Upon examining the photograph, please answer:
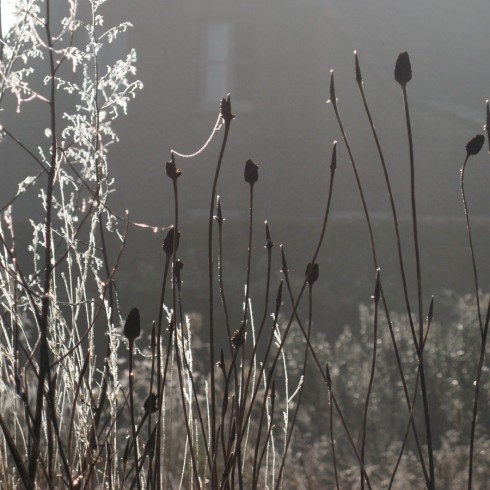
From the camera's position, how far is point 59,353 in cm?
169

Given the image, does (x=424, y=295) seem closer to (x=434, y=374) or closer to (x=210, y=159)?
(x=434, y=374)

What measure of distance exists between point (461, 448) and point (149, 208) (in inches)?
471

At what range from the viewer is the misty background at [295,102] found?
14172 mm

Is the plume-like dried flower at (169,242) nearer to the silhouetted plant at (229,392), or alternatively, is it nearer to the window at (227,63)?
the silhouetted plant at (229,392)

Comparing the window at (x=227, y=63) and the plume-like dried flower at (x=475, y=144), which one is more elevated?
the window at (x=227, y=63)

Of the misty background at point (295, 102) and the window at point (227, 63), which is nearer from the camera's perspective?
the misty background at point (295, 102)

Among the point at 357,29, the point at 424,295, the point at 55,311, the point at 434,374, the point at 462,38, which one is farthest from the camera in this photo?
the point at 462,38

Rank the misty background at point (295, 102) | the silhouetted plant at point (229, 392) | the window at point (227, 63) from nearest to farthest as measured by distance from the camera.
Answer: the silhouetted plant at point (229, 392) < the misty background at point (295, 102) < the window at point (227, 63)

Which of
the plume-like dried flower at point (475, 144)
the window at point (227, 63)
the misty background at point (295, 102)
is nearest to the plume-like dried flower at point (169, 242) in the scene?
the plume-like dried flower at point (475, 144)

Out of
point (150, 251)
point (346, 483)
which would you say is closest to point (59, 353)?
point (346, 483)

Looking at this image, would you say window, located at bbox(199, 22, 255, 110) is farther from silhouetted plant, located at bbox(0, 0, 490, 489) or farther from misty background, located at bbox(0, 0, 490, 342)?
silhouetted plant, located at bbox(0, 0, 490, 489)

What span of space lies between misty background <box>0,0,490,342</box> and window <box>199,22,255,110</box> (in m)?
0.02

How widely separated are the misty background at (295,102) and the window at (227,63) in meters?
0.02

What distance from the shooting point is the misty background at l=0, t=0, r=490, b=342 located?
14.2 m
